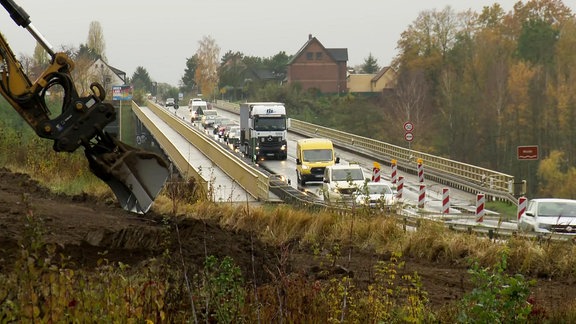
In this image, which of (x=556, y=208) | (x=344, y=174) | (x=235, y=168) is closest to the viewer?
(x=556, y=208)

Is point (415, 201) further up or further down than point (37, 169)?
further down

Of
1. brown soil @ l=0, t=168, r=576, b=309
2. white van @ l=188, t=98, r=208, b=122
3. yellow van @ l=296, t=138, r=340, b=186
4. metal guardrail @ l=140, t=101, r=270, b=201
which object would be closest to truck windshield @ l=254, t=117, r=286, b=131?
metal guardrail @ l=140, t=101, r=270, b=201

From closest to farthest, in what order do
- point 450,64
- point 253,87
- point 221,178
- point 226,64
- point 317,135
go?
1. point 221,178
2. point 317,135
3. point 450,64
4. point 253,87
5. point 226,64

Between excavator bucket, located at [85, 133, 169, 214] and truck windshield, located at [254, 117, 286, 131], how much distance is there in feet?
145

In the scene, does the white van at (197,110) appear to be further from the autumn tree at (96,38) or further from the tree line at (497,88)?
the autumn tree at (96,38)

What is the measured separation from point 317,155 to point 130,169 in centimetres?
3518

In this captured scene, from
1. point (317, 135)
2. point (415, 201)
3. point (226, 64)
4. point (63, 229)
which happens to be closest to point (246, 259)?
point (63, 229)

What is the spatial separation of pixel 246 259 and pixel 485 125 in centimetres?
8115

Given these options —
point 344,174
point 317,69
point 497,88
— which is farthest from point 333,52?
point 344,174

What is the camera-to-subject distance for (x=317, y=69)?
156 metres

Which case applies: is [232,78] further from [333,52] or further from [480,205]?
[480,205]

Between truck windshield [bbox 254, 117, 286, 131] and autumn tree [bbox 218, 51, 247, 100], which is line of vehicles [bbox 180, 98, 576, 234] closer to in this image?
truck windshield [bbox 254, 117, 286, 131]

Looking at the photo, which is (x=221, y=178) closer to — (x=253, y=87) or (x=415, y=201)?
(x=415, y=201)

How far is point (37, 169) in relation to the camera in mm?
29078
